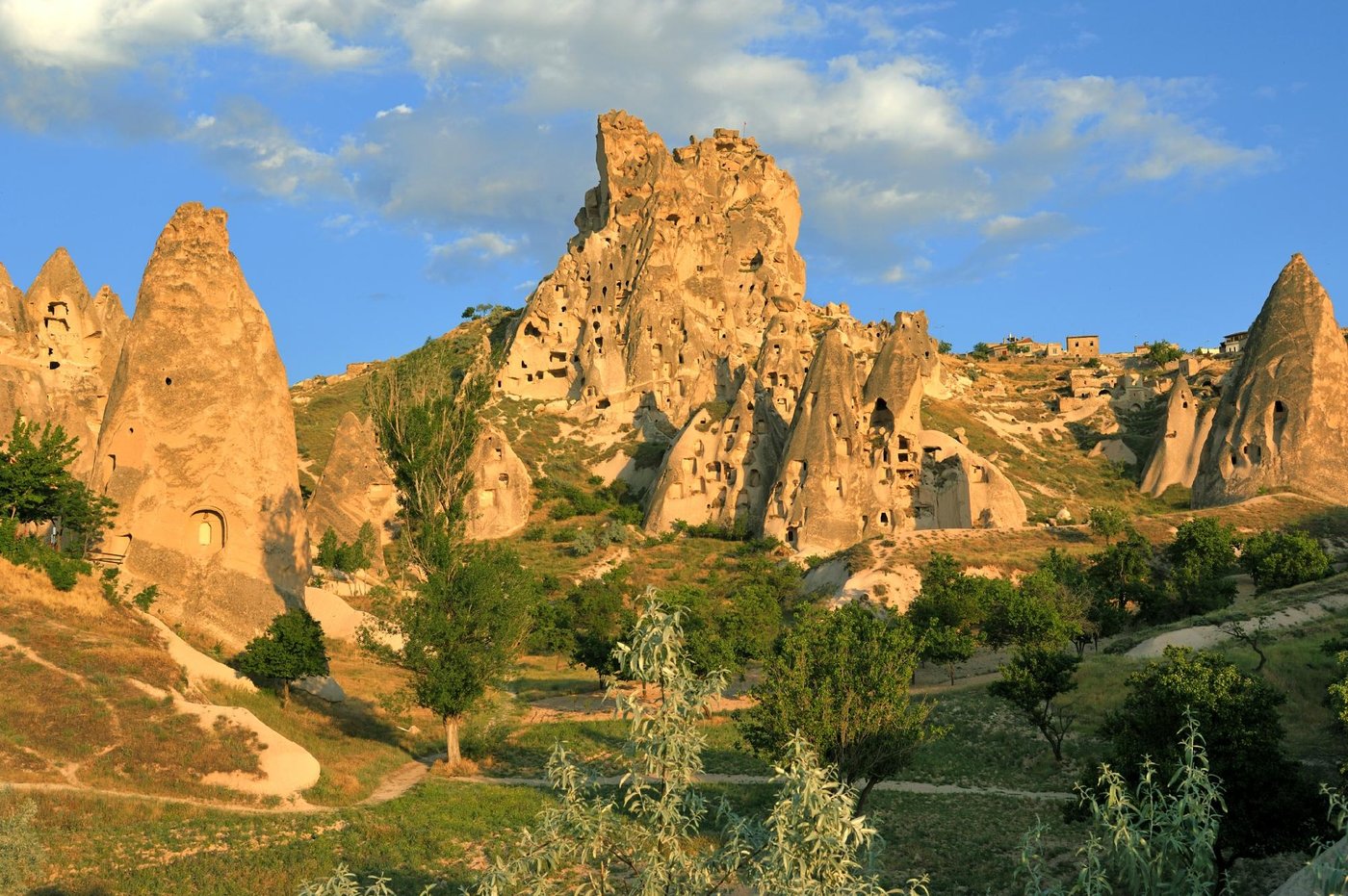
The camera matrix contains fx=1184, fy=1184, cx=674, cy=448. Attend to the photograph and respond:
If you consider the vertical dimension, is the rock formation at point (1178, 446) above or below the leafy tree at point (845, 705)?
above

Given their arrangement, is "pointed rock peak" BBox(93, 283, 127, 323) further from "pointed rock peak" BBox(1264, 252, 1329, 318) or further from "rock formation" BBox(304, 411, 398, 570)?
"pointed rock peak" BBox(1264, 252, 1329, 318)

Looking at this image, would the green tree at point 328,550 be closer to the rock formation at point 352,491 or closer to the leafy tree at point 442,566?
the rock formation at point 352,491

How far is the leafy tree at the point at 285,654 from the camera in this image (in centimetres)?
2812

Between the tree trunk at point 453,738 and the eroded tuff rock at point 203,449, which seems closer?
the tree trunk at point 453,738

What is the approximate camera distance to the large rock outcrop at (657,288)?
3172 inches

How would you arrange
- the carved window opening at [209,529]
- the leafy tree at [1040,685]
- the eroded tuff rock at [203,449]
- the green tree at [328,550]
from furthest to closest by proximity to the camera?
the green tree at [328,550] → the carved window opening at [209,529] → the eroded tuff rock at [203,449] → the leafy tree at [1040,685]

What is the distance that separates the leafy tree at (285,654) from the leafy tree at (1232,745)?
1852 centimetres

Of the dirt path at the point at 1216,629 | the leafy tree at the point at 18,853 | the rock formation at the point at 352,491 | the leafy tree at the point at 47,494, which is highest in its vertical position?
the rock formation at the point at 352,491

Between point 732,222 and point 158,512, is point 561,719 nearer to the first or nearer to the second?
point 158,512

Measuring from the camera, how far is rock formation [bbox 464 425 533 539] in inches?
2532

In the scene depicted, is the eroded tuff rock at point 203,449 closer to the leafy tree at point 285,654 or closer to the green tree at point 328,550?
the leafy tree at point 285,654

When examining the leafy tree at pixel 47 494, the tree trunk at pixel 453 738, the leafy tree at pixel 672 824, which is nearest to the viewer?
the leafy tree at pixel 672 824

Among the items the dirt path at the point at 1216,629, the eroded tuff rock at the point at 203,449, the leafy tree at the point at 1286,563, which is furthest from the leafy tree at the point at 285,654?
the leafy tree at the point at 1286,563

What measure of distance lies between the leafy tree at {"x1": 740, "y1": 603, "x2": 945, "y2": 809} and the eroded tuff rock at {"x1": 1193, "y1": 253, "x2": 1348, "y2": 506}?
37703 mm
